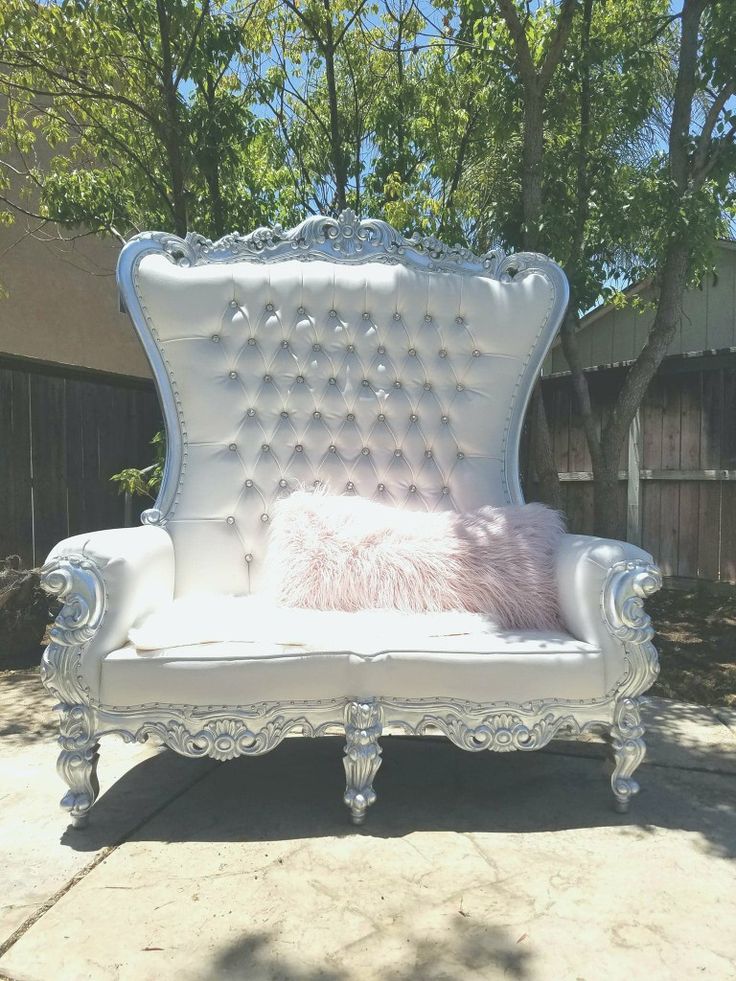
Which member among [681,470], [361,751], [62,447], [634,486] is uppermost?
[62,447]


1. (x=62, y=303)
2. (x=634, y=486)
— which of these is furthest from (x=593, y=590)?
(x=62, y=303)

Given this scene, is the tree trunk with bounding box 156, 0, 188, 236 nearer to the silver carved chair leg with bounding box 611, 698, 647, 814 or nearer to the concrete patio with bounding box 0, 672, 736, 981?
the concrete patio with bounding box 0, 672, 736, 981

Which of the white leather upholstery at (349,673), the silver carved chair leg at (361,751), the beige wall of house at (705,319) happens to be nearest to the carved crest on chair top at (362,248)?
the white leather upholstery at (349,673)

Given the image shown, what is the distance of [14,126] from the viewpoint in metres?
4.31

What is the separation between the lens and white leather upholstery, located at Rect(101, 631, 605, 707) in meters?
1.70

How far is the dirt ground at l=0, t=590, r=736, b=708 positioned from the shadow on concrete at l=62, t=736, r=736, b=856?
859mm

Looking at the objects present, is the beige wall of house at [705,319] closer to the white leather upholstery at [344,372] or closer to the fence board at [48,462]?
the white leather upholstery at [344,372]

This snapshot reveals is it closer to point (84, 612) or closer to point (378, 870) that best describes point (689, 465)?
point (378, 870)

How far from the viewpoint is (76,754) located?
1724mm

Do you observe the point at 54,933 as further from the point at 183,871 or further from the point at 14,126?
the point at 14,126

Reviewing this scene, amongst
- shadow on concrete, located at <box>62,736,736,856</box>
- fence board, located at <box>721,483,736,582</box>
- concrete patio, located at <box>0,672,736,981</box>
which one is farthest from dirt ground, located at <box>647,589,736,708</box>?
shadow on concrete, located at <box>62,736,736,856</box>

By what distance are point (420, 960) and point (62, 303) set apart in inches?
202

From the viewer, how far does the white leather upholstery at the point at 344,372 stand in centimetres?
254

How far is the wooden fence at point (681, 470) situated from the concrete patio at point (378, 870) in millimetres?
2293
